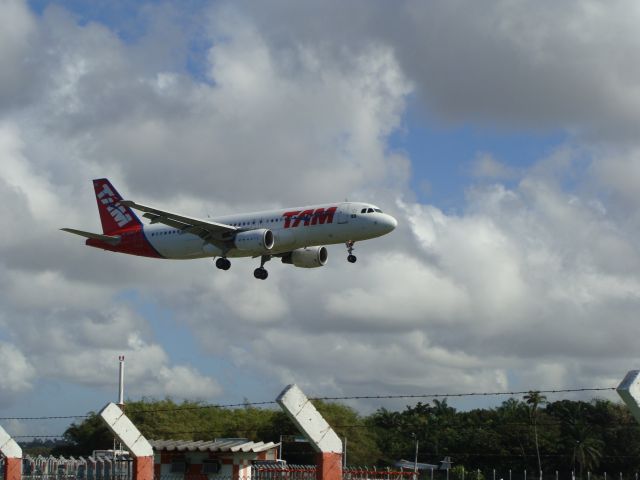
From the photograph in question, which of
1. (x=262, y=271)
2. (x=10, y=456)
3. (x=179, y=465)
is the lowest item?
(x=179, y=465)

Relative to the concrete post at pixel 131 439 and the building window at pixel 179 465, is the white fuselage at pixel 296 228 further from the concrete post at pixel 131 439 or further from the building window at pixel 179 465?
the concrete post at pixel 131 439

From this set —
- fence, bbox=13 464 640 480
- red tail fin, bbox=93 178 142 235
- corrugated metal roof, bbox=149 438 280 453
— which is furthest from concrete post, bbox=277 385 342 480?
red tail fin, bbox=93 178 142 235

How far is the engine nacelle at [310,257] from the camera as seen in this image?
2820 inches

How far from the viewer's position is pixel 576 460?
106375 millimetres

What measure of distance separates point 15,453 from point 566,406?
3934 inches

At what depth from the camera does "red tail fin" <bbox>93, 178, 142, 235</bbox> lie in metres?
79.1

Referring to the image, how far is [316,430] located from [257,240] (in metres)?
48.9

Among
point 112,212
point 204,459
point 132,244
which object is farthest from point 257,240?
point 204,459

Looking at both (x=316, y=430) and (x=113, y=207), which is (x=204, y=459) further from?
(x=113, y=207)

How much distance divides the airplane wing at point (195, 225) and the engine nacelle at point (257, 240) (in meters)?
1.79

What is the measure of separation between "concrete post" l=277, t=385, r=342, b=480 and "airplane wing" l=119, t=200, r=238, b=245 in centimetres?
4891

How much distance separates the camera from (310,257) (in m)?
71.6

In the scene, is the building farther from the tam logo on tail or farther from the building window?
the tam logo on tail

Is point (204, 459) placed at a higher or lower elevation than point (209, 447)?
lower
